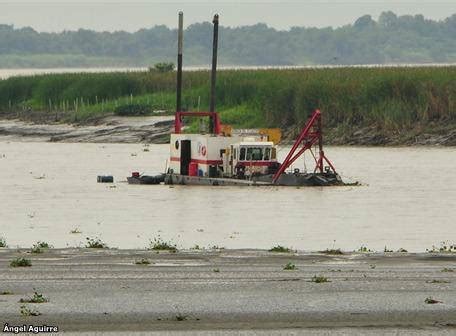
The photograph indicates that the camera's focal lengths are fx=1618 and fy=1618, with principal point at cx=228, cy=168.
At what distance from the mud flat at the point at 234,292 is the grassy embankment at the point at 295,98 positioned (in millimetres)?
55979

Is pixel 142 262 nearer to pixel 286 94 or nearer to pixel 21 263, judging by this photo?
pixel 21 263

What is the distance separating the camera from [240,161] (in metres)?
59.1

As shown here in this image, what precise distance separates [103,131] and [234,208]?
49350 mm

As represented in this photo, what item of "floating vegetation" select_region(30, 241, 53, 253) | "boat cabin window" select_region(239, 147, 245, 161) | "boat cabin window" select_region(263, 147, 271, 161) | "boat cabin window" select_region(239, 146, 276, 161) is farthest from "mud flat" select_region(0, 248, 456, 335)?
"boat cabin window" select_region(263, 147, 271, 161)

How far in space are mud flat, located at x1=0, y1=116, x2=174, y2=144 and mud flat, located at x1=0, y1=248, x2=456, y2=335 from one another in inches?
2479

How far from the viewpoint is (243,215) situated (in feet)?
143

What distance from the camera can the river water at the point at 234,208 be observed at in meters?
35.2

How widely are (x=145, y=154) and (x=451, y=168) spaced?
20.5m

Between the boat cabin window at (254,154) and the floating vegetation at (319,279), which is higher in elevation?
the floating vegetation at (319,279)

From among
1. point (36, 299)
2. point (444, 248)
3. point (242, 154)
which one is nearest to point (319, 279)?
point (36, 299)

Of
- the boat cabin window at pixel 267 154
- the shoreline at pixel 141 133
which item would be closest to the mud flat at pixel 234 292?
the boat cabin window at pixel 267 154

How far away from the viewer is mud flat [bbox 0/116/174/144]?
9194cm

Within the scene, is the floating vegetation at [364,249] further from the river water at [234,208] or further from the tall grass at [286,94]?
the tall grass at [286,94]

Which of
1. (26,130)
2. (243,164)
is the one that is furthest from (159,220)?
(26,130)
